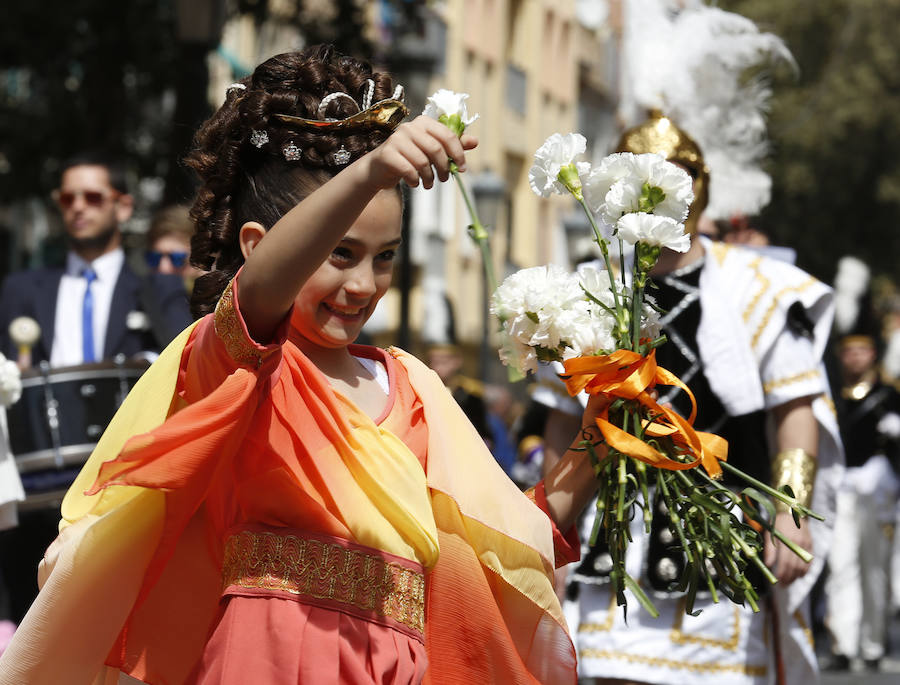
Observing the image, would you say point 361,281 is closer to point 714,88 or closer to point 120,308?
point 714,88

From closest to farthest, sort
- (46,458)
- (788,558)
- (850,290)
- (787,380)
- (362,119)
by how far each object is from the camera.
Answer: (362,119) < (788,558) < (787,380) < (46,458) < (850,290)

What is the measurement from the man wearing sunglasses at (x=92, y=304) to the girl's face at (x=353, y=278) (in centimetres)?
345

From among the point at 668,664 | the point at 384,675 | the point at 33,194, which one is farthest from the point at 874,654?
the point at 384,675

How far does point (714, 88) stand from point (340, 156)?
3083 millimetres

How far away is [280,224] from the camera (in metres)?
2.74

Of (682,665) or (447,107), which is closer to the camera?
(447,107)

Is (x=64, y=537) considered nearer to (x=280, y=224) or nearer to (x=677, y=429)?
(x=280, y=224)

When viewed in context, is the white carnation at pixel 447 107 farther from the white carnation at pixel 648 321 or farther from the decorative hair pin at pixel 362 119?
the white carnation at pixel 648 321

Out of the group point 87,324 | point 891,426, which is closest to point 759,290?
point 87,324

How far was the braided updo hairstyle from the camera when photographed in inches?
126

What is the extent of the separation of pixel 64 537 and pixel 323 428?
501 mm

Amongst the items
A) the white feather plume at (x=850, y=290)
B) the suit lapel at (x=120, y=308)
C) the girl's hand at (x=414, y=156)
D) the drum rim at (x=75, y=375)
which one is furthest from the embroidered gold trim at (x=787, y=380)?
the white feather plume at (x=850, y=290)

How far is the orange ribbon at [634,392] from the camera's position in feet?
10.6

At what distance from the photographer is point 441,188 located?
104ft
